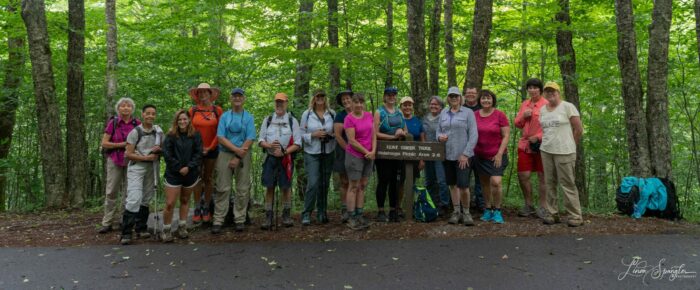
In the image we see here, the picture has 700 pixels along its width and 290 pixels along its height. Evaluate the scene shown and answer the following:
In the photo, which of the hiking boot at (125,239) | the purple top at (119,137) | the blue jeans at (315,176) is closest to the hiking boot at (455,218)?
the blue jeans at (315,176)

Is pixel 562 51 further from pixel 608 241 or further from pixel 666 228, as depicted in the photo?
pixel 608 241

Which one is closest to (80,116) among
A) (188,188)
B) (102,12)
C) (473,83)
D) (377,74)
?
(102,12)

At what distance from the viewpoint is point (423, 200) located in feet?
22.3

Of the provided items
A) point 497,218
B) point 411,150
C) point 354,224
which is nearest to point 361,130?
point 411,150

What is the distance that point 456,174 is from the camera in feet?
21.5

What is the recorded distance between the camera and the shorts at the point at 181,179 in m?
5.85

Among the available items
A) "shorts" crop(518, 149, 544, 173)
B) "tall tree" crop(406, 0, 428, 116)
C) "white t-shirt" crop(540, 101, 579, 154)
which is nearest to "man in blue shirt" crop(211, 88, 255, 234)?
"tall tree" crop(406, 0, 428, 116)

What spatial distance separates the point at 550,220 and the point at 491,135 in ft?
5.08

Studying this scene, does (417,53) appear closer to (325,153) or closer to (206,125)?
(325,153)

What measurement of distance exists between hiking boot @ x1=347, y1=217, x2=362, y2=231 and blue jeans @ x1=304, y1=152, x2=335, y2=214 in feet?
2.28

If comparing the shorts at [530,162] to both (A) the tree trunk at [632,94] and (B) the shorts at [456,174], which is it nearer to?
(B) the shorts at [456,174]

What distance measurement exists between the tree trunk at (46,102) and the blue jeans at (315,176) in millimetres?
5921

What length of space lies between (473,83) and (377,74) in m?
4.73

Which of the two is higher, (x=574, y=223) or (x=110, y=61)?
(x=110, y=61)
